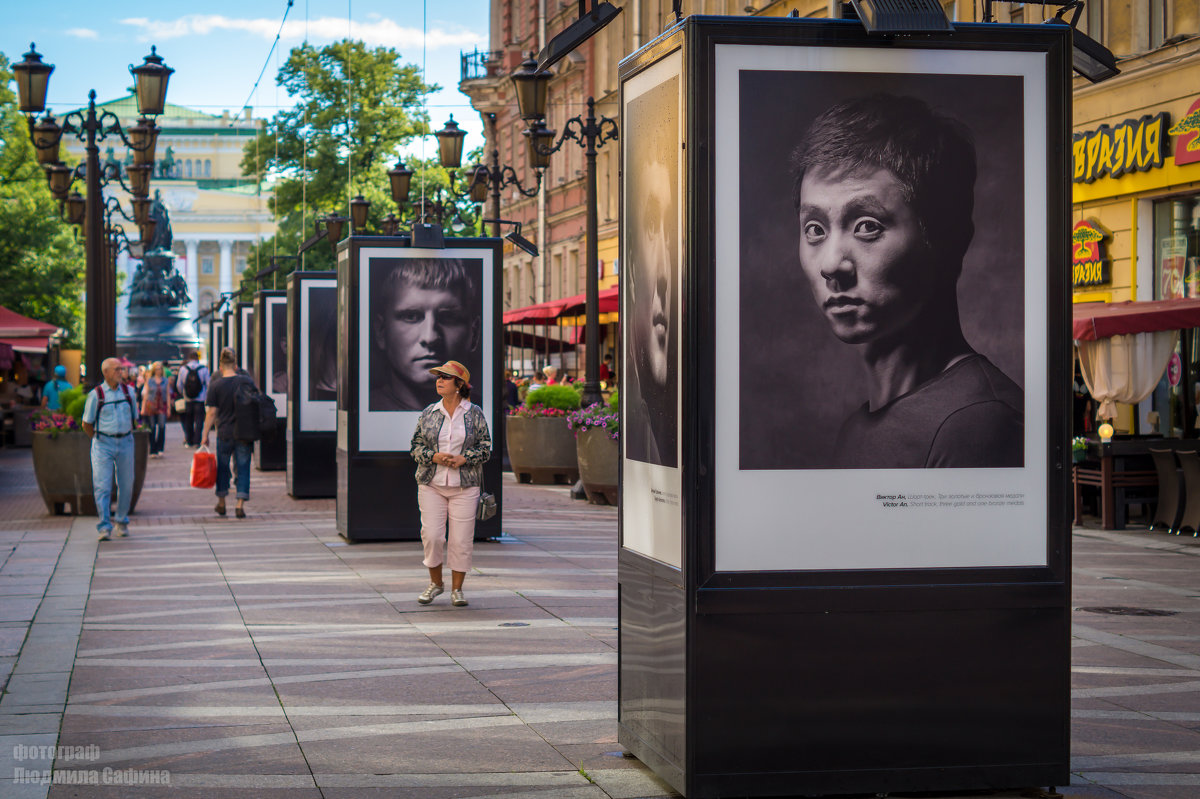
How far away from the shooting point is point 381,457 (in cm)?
1602

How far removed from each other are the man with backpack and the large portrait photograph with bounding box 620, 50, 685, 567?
25830mm

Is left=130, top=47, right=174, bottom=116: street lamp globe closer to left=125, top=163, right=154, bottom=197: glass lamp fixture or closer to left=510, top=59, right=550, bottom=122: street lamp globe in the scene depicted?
left=510, top=59, right=550, bottom=122: street lamp globe

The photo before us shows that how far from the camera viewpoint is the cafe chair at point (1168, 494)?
17066 millimetres

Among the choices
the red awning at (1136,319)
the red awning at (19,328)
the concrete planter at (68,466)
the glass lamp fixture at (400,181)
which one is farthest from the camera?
the glass lamp fixture at (400,181)

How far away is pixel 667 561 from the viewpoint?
6.20 m

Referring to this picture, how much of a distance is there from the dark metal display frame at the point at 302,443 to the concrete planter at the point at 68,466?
2.70 meters

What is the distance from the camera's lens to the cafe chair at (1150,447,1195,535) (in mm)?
17066

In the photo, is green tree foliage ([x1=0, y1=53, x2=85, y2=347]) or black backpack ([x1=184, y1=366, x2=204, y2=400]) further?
green tree foliage ([x1=0, y1=53, x2=85, y2=347])

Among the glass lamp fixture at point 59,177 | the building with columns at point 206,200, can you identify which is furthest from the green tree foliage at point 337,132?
the building with columns at point 206,200

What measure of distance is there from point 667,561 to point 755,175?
57.8 inches

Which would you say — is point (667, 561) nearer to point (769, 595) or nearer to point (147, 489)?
point (769, 595)

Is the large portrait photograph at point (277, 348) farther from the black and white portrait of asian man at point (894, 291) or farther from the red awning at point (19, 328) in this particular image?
the black and white portrait of asian man at point (894, 291)

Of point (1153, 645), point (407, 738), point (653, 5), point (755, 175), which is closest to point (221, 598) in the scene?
point (407, 738)

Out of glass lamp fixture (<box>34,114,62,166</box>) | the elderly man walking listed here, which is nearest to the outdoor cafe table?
the elderly man walking
